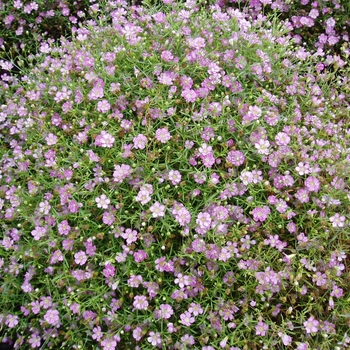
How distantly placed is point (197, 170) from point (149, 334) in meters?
0.91

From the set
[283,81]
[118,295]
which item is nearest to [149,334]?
[118,295]

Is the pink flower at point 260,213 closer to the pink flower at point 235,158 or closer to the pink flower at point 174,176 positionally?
the pink flower at point 235,158

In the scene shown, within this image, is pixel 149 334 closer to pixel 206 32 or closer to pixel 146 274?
pixel 146 274

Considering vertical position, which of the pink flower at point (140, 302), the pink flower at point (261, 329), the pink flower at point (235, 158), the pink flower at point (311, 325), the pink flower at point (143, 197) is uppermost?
the pink flower at point (235, 158)

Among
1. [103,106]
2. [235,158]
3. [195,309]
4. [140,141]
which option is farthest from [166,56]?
[195,309]

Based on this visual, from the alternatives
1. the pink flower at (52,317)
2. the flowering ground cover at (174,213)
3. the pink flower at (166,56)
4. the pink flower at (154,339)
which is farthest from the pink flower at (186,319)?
the pink flower at (166,56)

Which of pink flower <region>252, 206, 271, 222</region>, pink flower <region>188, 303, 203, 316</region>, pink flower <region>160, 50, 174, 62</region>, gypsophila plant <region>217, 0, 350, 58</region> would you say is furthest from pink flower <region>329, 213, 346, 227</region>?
gypsophila plant <region>217, 0, 350, 58</region>

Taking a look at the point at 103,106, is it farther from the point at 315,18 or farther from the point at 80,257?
the point at 315,18

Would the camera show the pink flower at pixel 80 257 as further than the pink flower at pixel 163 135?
No

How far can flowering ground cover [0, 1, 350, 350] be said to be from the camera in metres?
2.49

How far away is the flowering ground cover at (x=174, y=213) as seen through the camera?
249 centimetres

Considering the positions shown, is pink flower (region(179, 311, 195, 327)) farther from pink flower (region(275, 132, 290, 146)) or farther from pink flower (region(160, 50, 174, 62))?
pink flower (region(160, 50, 174, 62))

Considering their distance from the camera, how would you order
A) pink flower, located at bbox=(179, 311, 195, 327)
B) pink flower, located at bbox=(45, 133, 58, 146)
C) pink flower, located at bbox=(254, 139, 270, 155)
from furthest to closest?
pink flower, located at bbox=(45, 133, 58, 146)
pink flower, located at bbox=(254, 139, 270, 155)
pink flower, located at bbox=(179, 311, 195, 327)

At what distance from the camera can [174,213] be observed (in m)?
2.49
